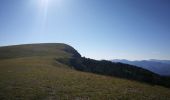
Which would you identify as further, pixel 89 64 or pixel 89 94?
pixel 89 64

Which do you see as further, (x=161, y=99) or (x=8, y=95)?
(x=161, y=99)

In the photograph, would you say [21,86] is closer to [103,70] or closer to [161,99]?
[161,99]

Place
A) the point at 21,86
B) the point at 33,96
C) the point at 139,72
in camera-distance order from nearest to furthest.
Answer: the point at 33,96
the point at 21,86
the point at 139,72

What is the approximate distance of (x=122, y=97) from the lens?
2105cm

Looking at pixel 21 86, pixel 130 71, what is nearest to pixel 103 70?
pixel 130 71

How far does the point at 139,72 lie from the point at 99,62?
20394mm

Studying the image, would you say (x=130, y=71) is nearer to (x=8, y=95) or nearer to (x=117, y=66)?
(x=117, y=66)

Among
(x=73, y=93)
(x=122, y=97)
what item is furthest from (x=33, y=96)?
(x=122, y=97)

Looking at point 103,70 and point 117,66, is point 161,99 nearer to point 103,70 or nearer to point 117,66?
point 103,70

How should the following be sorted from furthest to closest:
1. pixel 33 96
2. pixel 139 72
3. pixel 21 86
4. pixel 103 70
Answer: pixel 139 72 < pixel 103 70 < pixel 21 86 < pixel 33 96

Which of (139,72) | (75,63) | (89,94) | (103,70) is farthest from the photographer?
(139,72)

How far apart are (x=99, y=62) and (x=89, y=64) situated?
621 cm

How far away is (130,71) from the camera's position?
82.4 meters

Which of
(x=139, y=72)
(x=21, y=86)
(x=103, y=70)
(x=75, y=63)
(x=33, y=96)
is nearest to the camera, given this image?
(x=33, y=96)
